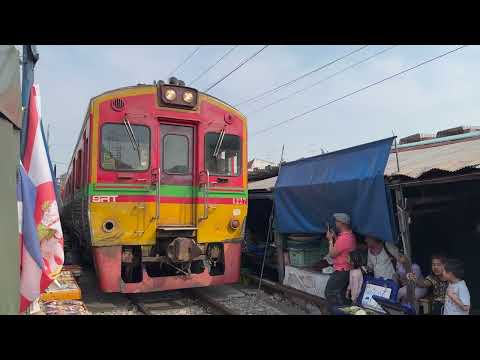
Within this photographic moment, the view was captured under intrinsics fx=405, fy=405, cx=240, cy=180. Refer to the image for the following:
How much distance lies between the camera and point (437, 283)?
5211 mm

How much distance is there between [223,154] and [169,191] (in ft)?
4.15

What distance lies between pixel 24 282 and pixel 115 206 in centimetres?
289

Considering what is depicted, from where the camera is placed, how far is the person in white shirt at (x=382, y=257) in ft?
19.0

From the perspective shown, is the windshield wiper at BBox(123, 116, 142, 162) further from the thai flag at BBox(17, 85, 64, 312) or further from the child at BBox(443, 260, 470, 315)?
the child at BBox(443, 260, 470, 315)

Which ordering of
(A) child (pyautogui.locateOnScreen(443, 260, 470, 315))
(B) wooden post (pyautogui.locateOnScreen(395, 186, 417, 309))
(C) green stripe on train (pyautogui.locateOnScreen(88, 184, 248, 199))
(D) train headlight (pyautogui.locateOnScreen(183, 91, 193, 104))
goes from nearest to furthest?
(A) child (pyautogui.locateOnScreen(443, 260, 470, 315)) → (B) wooden post (pyautogui.locateOnScreen(395, 186, 417, 309)) → (C) green stripe on train (pyautogui.locateOnScreen(88, 184, 248, 199)) → (D) train headlight (pyautogui.locateOnScreen(183, 91, 193, 104))

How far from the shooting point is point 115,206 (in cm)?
642

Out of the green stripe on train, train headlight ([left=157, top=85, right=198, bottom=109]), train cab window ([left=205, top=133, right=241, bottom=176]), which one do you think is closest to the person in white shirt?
the green stripe on train

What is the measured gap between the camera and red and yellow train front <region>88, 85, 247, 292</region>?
643 centimetres

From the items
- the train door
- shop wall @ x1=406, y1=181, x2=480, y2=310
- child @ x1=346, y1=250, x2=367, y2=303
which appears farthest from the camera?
the train door

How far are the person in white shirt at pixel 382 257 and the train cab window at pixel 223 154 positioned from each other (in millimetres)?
2781

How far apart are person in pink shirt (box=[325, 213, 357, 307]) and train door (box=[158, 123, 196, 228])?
8.07 ft
